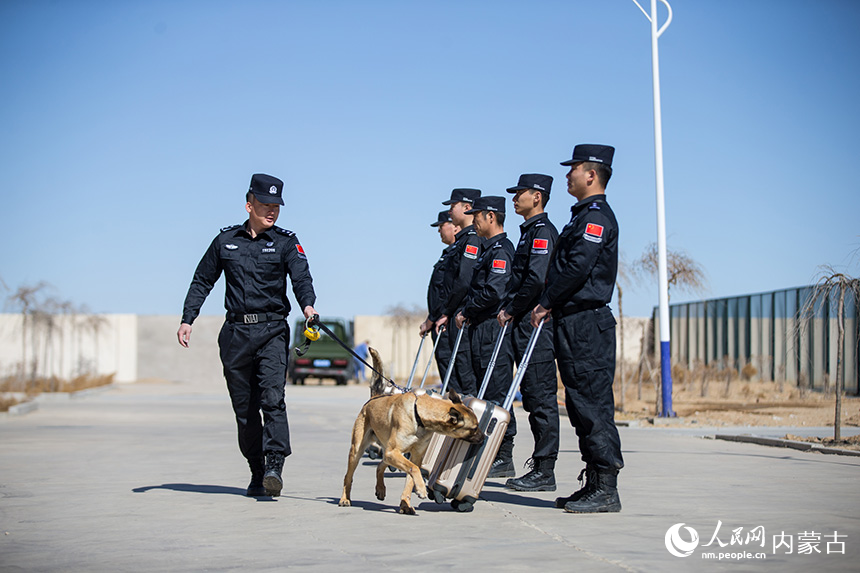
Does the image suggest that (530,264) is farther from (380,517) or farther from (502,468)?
(380,517)

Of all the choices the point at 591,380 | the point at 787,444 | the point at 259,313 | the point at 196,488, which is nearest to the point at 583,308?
the point at 591,380

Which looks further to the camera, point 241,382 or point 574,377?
point 241,382

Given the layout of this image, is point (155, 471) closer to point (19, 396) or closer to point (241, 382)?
point (241, 382)

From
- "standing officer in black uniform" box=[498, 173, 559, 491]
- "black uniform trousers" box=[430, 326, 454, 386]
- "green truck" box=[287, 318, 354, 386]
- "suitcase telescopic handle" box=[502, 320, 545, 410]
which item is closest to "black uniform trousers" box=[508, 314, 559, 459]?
"standing officer in black uniform" box=[498, 173, 559, 491]

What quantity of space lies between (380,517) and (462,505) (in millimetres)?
573

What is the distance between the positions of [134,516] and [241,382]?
1391 mm

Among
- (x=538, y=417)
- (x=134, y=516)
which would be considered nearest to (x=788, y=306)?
(x=538, y=417)

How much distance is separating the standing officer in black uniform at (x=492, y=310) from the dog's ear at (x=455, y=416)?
6.72ft

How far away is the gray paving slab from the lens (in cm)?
507

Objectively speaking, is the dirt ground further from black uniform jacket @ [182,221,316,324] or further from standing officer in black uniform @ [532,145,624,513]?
black uniform jacket @ [182,221,316,324]

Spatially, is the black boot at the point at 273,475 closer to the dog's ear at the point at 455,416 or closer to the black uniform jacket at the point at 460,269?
the dog's ear at the point at 455,416

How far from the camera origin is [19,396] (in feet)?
82.2

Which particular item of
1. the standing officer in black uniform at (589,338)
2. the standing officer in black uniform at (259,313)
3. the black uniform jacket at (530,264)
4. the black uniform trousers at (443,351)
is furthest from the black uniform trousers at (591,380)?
the black uniform trousers at (443,351)

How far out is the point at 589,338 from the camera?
670 cm
